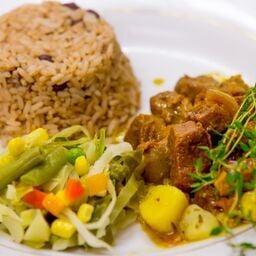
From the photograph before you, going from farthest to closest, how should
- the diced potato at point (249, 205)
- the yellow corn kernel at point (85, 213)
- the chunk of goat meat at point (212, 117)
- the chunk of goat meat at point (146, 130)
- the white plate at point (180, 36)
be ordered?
1. the white plate at point (180, 36)
2. the chunk of goat meat at point (146, 130)
3. the chunk of goat meat at point (212, 117)
4. the yellow corn kernel at point (85, 213)
5. the diced potato at point (249, 205)

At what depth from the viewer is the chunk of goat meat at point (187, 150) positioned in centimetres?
405

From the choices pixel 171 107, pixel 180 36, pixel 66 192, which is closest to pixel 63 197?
pixel 66 192

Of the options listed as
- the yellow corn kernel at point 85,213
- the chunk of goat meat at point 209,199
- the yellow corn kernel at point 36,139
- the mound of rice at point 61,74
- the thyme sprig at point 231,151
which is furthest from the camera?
the mound of rice at point 61,74

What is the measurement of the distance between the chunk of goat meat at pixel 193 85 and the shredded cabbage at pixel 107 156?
3.30 ft

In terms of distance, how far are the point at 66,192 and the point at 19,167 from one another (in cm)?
40

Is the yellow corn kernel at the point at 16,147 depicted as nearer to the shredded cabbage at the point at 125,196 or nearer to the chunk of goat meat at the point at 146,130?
the shredded cabbage at the point at 125,196

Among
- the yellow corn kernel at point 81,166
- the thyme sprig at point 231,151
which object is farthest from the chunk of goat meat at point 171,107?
the yellow corn kernel at point 81,166

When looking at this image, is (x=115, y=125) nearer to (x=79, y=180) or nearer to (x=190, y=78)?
(x=190, y=78)

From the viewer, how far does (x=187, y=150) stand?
4.05 meters

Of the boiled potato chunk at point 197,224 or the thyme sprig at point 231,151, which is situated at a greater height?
the thyme sprig at point 231,151

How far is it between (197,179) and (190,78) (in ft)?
4.90

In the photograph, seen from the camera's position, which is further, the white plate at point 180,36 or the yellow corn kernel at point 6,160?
the white plate at point 180,36

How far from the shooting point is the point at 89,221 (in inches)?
152

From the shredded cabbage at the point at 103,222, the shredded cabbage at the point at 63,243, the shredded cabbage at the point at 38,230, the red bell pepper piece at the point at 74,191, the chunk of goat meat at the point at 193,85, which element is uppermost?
the chunk of goat meat at the point at 193,85
